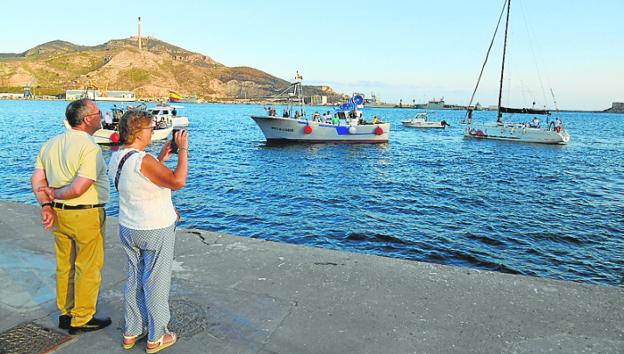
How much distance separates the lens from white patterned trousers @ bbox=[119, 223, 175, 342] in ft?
9.61

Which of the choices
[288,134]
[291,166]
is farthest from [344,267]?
[288,134]

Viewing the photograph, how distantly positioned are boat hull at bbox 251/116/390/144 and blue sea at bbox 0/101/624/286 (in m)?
5.40

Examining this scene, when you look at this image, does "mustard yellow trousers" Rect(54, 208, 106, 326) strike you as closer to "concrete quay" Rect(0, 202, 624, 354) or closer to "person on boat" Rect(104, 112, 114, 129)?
"concrete quay" Rect(0, 202, 624, 354)

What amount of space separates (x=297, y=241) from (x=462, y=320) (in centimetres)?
778

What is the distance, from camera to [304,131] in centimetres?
3559

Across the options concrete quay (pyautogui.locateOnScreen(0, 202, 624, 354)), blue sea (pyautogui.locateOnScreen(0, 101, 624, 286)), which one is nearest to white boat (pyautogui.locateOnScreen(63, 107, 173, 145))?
blue sea (pyautogui.locateOnScreen(0, 101, 624, 286))

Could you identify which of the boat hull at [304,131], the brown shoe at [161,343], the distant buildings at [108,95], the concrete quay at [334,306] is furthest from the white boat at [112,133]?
the distant buildings at [108,95]

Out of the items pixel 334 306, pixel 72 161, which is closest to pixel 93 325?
pixel 72 161

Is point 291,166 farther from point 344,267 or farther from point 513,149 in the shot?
point 513,149

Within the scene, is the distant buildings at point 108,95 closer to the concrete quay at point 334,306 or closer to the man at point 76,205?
the concrete quay at point 334,306

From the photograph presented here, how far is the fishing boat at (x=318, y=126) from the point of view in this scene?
35.7m

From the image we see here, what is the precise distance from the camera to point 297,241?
1118 cm

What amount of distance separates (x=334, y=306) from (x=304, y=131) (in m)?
32.2

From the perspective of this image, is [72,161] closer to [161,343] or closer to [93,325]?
[93,325]
